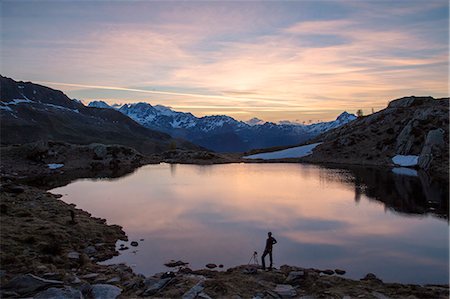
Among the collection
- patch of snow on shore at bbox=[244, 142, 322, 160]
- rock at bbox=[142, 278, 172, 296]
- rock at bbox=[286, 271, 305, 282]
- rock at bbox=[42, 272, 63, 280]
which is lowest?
rock at bbox=[286, 271, 305, 282]

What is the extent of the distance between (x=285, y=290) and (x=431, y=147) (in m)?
92.9

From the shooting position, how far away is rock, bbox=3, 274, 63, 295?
21.6 m

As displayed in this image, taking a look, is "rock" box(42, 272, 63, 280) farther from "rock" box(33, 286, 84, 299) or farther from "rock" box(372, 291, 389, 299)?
"rock" box(372, 291, 389, 299)

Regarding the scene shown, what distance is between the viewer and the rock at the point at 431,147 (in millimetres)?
97250

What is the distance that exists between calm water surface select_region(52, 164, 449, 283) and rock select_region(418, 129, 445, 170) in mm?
22769

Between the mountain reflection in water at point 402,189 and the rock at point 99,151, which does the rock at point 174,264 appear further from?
the rock at point 99,151

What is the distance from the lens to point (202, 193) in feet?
214

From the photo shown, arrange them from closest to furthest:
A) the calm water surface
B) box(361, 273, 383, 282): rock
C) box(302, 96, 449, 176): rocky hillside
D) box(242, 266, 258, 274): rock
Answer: box(361, 273, 383, 282): rock, box(242, 266, 258, 274): rock, the calm water surface, box(302, 96, 449, 176): rocky hillside

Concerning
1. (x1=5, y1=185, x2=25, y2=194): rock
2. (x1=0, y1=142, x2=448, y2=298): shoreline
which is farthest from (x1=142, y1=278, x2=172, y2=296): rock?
(x1=5, y1=185, x2=25, y2=194): rock

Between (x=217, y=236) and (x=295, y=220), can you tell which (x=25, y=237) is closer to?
(x=217, y=236)

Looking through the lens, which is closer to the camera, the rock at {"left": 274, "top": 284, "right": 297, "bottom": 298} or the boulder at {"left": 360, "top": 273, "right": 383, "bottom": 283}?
the rock at {"left": 274, "top": 284, "right": 297, "bottom": 298}

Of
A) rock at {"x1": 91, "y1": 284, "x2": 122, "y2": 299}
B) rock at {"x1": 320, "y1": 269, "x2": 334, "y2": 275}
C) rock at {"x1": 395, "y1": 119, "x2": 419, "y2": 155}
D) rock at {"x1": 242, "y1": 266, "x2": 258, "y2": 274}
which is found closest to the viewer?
rock at {"x1": 91, "y1": 284, "x2": 122, "y2": 299}

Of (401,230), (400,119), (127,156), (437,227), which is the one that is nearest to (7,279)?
(401,230)

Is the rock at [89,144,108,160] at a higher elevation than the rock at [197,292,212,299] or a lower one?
higher
